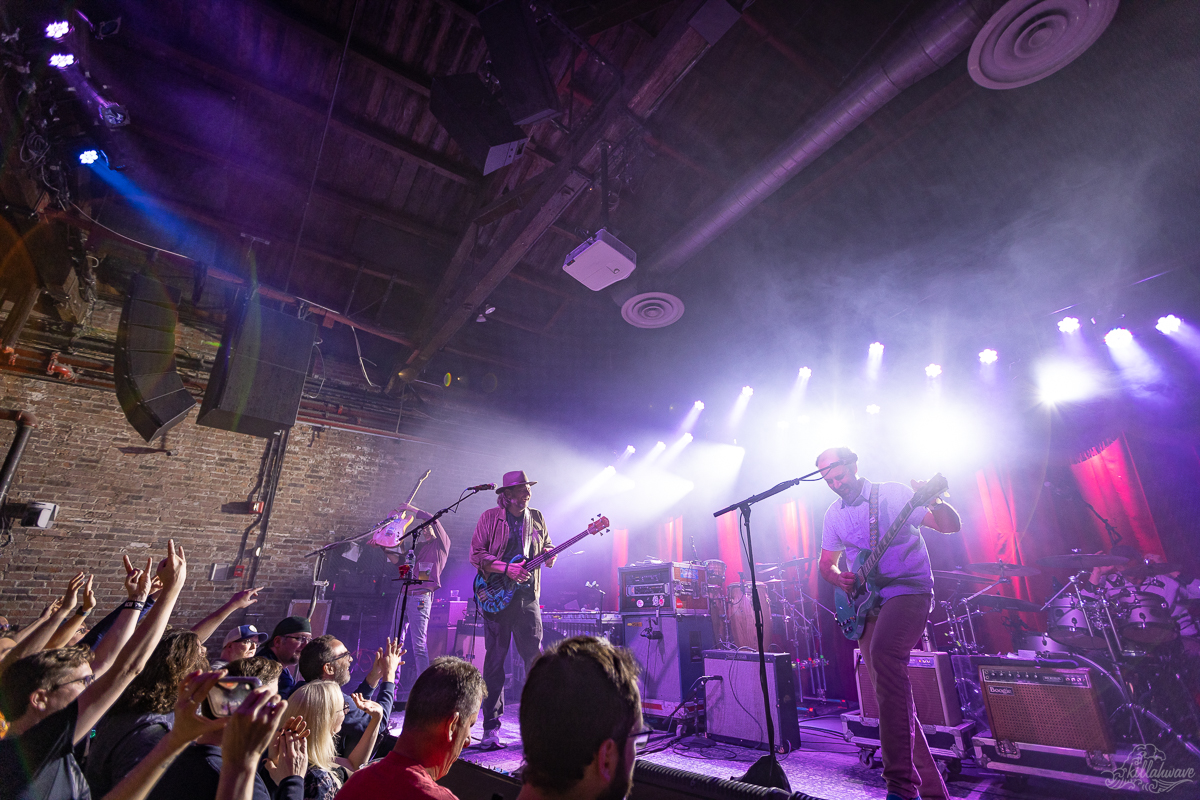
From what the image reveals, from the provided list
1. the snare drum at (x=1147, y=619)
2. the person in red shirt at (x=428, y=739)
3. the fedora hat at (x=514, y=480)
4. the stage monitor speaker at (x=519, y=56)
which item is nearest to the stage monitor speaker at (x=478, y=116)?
the stage monitor speaker at (x=519, y=56)

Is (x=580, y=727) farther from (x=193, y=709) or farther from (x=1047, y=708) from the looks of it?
(x=1047, y=708)

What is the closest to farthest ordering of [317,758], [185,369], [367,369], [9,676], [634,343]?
[9,676]
[317,758]
[185,369]
[634,343]
[367,369]

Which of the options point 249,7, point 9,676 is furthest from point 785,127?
point 9,676

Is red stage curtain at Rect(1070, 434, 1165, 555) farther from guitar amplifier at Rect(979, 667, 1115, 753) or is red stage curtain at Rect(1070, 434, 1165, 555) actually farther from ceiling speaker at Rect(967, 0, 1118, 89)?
ceiling speaker at Rect(967, 0, 1118, 89)

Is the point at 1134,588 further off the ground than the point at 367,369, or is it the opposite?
the point at 367,369

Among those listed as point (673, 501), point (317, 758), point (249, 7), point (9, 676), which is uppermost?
point (249, 7)

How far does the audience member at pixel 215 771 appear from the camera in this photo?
146 cm

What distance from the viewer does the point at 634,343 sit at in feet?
27.1

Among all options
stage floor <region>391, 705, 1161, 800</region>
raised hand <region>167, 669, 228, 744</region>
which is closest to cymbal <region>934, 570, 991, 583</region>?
stage floor <region>391, 705, 1161, 800</region>

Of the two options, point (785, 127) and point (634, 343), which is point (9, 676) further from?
point (634, 343)

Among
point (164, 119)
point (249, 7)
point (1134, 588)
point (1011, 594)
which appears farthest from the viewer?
point (1011, 594)

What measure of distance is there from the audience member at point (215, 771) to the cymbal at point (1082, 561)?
20.4ft

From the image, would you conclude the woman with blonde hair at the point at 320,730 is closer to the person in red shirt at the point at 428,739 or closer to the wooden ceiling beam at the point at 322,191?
the person in red shirt at the point at 428,739

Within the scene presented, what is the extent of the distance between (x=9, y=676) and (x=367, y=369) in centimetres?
754
